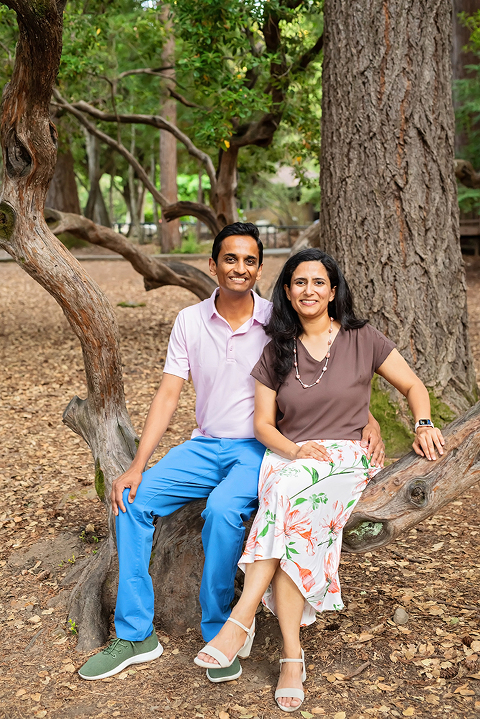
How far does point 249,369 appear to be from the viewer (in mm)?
3322

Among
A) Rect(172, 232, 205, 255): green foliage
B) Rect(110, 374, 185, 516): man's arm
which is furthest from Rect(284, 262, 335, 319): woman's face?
Rect(172, 232, 205, 255): green foliage

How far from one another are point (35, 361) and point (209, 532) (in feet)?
20.8

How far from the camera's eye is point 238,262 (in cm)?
330

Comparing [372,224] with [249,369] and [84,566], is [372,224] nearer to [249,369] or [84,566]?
[249,369]

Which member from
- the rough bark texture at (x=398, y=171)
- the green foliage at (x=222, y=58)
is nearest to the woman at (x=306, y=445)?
the rough bark texture at (x=398, y=171)

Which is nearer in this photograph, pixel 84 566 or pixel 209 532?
pixel 209 532

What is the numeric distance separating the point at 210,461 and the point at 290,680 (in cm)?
95

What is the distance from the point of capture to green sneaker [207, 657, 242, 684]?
9.56ft

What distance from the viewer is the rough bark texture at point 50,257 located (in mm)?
3744

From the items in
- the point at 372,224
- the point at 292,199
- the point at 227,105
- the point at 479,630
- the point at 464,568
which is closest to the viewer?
the point at 479,630

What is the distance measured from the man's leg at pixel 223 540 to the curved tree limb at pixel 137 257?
5792mm

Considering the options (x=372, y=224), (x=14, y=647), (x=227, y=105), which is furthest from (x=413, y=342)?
(x=227, y=105)

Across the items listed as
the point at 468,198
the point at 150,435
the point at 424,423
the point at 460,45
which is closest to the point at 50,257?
the point at 150,435

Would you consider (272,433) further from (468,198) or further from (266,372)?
(468,198)
